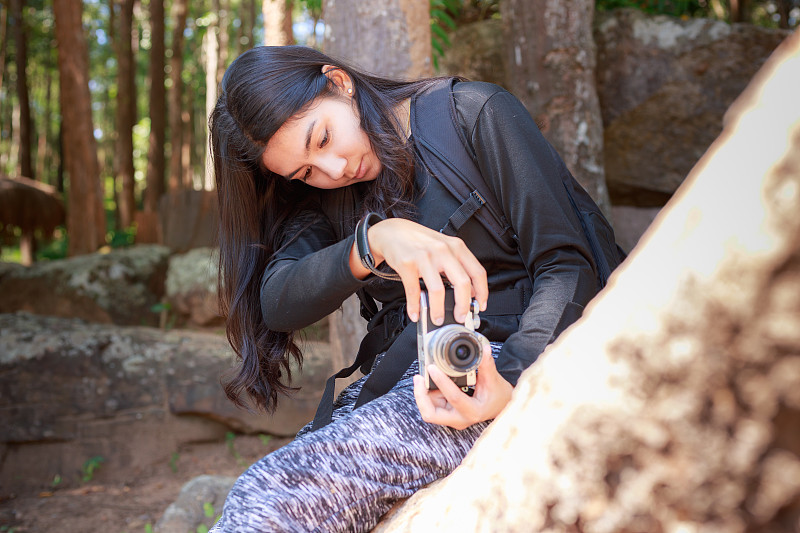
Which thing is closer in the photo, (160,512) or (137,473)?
(160,512)

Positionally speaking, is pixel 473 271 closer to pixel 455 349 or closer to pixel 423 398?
pixel 455 349

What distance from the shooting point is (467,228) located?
1940 millimetres

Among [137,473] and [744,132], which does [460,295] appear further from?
[137,473]

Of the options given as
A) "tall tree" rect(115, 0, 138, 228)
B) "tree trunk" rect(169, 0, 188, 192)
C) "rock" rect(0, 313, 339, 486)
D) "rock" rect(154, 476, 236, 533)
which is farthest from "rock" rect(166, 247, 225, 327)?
"tall tree" rect(115, 0, 138, 228)

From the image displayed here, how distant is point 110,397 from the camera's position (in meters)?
5.16

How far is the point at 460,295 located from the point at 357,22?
2143mm

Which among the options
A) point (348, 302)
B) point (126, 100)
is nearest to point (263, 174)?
point (348, 302)

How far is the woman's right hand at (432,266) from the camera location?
147 cm

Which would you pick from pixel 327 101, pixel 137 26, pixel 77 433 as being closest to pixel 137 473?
pixel 77 433

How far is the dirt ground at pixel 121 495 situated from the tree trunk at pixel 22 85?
39.1 ft

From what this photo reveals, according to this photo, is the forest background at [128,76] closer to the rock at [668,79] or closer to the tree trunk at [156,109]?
the tree trunk at [156,109]

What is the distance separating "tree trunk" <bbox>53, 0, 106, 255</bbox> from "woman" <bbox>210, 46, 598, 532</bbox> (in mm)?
7421

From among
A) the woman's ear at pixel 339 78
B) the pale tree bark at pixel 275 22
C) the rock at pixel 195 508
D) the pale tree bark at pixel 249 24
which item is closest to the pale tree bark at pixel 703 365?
the woman's ear at pixel 339 78

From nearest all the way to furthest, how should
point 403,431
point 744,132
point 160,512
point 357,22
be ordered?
point 744,132 → point 403,431 → point 357,22 → point 160,512
